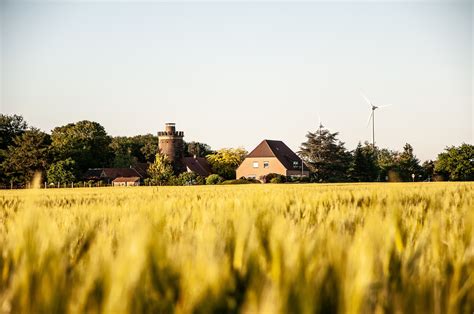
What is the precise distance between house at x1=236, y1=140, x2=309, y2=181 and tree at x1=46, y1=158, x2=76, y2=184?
23.7 m

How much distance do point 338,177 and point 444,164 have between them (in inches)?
518

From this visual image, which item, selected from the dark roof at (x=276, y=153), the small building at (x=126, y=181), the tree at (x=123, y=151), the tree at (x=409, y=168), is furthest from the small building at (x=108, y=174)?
the tree at (x=409, y=168)

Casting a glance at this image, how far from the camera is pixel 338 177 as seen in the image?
248 feet

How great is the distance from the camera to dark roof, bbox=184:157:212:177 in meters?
88.9

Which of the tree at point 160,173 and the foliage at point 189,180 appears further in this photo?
the tree at point 160,173

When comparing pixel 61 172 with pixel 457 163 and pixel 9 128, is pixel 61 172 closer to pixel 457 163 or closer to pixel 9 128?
pixel 9 128

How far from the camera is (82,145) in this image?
87.2 meters

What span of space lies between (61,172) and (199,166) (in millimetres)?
25958

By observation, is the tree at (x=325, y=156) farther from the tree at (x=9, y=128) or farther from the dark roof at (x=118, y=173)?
the tree at (x=9, y=128)

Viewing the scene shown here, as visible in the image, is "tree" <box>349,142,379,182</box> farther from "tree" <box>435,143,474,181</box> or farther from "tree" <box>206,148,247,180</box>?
"tree" <box>206,148,247,180</box>

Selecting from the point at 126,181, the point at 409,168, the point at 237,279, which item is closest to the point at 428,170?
the point at 409,168

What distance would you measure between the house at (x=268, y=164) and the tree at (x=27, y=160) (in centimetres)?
2660

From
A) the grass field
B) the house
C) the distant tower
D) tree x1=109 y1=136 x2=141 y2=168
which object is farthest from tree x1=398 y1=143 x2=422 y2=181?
the grass field

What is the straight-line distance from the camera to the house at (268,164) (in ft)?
261
